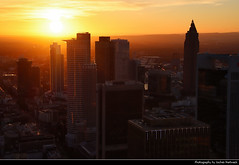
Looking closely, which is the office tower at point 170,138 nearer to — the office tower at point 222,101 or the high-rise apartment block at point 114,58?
the office tower at point 222,101

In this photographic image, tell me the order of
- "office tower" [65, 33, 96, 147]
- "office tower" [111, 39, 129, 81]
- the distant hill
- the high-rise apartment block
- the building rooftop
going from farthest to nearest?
"office tower" [111, 39, 129, 81], the high-rise apartment block, "office tower" [65, 33, 96, 147], the distant hill, the building rooftop

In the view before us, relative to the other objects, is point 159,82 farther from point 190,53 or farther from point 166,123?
point 166,123

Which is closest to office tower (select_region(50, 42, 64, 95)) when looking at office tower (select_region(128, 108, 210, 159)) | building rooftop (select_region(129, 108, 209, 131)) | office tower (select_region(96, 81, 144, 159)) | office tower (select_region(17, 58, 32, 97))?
office tower (select_region(17, 58, 32, 97))

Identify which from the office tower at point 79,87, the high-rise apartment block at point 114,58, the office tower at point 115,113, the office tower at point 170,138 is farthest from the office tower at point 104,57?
the office tower at point 170,138

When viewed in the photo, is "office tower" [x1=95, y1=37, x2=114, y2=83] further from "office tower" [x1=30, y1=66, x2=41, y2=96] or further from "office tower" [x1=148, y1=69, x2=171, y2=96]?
"office tower" [x1=30, y1=66, x2=41, y2=96]

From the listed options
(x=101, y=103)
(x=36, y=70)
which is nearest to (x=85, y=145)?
(x=101, y=103)

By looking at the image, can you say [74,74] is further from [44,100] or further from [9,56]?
[9,56]

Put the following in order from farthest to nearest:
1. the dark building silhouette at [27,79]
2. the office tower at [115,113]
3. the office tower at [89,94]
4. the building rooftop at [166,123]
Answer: the dark building silhouette at [27,79]
the office tower at [89,94]
the office tower at [115,113]
the building rooftop at [166,123]
